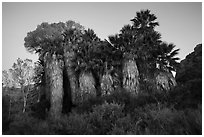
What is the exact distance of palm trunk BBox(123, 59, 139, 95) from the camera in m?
13.4

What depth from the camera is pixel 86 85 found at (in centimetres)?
1482

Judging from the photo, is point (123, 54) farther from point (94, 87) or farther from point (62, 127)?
point (62, 127)

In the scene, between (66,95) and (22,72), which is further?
(22,72)

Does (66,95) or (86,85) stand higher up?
(86,85)

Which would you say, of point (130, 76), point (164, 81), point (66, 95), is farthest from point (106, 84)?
point (66, 95)

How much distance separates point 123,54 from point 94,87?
3.95 meters

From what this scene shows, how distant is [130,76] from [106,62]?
8.39 feet

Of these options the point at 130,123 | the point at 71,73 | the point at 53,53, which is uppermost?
the point at 53,53

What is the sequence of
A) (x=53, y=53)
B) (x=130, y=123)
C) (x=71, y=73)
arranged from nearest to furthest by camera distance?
(x=130, y=123), (x=71, y=73), (x=53, y=53)

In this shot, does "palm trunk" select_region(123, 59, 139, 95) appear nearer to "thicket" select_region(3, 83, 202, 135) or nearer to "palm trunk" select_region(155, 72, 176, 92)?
"palm trunk" select_region(155, 72, 176, 92)

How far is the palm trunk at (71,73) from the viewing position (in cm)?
1544

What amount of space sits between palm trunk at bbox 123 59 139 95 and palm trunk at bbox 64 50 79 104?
4.75 metres

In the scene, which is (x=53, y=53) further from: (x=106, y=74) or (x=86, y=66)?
(x=106, y=74)

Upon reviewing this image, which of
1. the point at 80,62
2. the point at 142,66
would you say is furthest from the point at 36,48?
the point at 142,66
